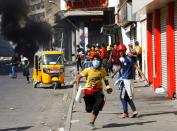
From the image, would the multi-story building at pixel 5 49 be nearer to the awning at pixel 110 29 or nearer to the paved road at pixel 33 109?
the awning at pixel 110 29

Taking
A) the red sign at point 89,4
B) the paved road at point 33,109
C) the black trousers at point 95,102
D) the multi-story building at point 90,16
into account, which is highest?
the red sign at point 89,4

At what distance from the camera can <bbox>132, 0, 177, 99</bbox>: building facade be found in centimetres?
1767

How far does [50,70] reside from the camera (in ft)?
82.7

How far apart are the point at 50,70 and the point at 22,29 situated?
174ft

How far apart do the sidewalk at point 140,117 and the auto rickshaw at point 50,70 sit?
662 centimetres

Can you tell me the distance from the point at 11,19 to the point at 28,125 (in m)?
65.1

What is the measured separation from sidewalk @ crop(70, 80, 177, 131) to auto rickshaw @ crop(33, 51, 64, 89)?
662cm

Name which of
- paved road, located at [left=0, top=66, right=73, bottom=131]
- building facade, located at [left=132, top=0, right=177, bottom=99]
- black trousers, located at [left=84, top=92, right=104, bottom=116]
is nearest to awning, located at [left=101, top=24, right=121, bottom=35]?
building facade, located at [left=132, top=0, right=177, bottom=99]

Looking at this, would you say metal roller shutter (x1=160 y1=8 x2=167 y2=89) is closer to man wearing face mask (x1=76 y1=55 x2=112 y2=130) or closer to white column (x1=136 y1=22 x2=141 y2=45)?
white column (x1=136 y1=22 x2=141 y2=45)

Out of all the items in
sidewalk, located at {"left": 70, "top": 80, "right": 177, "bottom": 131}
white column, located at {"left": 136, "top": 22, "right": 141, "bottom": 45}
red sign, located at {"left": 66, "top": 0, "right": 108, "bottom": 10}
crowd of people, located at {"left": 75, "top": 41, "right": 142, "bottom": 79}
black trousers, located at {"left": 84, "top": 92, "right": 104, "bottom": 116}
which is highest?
red sign, located at {"left": 66, "top": 0, "right": 108, "bottom": 10}

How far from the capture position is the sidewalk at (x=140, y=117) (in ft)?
39.7

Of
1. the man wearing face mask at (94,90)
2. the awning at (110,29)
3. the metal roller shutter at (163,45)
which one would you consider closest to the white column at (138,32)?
the metal roller shutter at (163,45)

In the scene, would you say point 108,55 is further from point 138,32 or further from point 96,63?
point 96,63

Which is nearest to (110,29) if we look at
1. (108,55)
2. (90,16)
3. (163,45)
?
(108,55)
